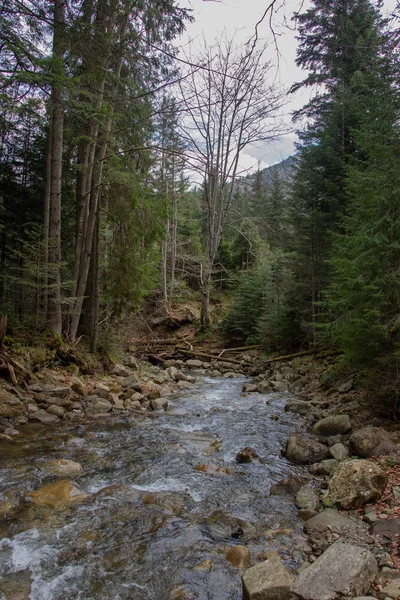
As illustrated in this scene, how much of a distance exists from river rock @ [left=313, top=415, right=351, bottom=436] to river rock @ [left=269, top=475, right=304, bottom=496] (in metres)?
2.01

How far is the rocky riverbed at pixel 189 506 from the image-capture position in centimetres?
268

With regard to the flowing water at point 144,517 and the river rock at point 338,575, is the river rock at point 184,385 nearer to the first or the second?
the flowing water at point 144,517

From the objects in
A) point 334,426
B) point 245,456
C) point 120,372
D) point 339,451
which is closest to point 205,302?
point 120,372

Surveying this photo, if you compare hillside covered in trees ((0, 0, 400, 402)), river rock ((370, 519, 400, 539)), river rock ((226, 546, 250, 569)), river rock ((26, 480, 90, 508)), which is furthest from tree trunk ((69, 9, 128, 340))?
river rock ((370, 519, 400, 539))

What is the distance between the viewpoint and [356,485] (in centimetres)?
380

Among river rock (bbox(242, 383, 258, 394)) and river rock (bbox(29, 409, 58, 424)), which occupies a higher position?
river rock (bbox(29, 409, 58, 424))

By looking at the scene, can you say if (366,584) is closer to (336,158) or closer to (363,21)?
(336,158)

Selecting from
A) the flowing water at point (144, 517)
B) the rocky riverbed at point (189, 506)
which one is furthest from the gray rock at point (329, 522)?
the flowing water at point (144, 517)

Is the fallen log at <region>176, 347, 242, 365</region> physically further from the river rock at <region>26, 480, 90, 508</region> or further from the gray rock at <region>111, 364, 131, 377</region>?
the river rock at <region>26, 480, 90, 508</region>

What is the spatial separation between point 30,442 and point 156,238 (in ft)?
22.8

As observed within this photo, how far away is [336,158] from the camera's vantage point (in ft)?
38.6

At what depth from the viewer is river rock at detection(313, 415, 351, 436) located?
6101 mm

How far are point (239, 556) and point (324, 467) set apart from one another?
2145mm

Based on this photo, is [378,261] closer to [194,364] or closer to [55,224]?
[55,224]
